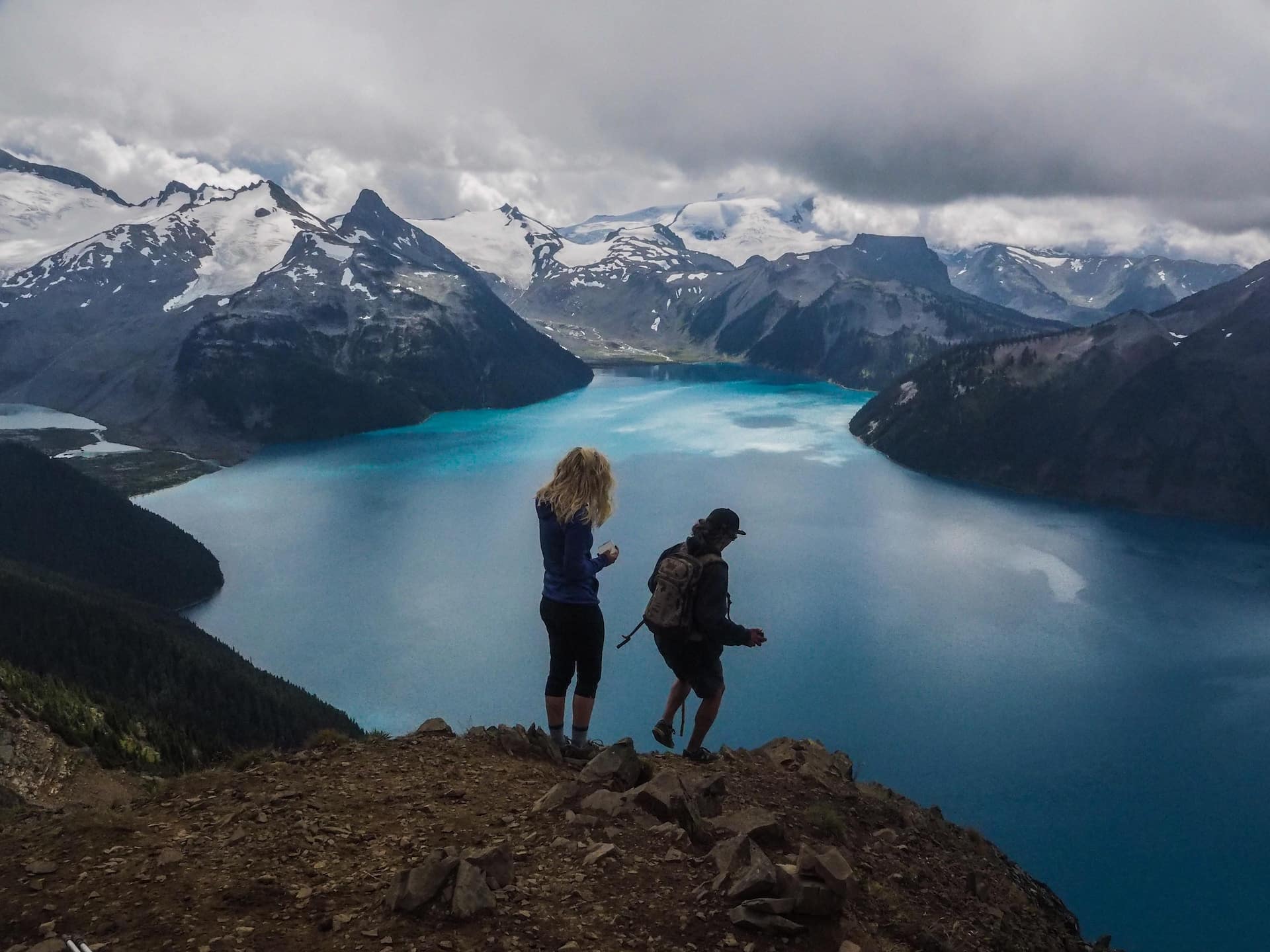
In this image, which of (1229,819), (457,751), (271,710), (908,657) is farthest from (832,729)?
(457,751)

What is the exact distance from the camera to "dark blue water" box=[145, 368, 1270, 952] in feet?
159

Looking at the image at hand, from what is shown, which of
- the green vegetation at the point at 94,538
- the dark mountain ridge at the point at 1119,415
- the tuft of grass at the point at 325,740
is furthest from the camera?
the dark mountain ridge at the point at 1119,415

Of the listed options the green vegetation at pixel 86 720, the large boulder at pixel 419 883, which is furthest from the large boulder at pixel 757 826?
the green vegetation at pixel 86 720

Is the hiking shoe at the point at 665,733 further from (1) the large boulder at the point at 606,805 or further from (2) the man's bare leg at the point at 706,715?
(1) the large boulder at the point at 606,805

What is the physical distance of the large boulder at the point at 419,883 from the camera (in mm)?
7551

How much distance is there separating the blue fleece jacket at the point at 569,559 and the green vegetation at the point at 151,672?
33.9 m

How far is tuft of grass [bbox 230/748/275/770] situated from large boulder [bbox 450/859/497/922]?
5668 mm

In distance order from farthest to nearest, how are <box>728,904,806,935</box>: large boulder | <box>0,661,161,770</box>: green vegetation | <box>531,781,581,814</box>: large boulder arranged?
<box>0,661,161,770</box>: green vegetation < <box>531,781,581,814</box>: large boulder < <box>728,904,806,935</box>: large boulder

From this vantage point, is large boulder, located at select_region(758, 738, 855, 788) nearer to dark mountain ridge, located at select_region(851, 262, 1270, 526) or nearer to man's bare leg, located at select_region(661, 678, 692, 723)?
man's bare leg, located at select_region(661, 678, 692, 723)

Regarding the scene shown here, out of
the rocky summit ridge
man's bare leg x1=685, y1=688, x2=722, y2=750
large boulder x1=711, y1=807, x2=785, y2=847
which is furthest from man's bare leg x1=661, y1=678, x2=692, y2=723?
large boulder x1=711, y1=807, x2=785, y2=847

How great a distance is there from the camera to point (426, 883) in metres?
7.74

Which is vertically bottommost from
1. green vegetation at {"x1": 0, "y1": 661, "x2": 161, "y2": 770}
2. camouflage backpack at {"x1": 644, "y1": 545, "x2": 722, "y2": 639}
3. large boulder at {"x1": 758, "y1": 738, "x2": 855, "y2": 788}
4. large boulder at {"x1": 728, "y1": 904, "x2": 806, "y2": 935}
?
green vegetation at {"x1": 0, "y1": 661, "x2": 161, "y2": 770}

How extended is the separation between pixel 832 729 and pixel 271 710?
127ft

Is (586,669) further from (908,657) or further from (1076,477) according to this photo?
(1076,477)
